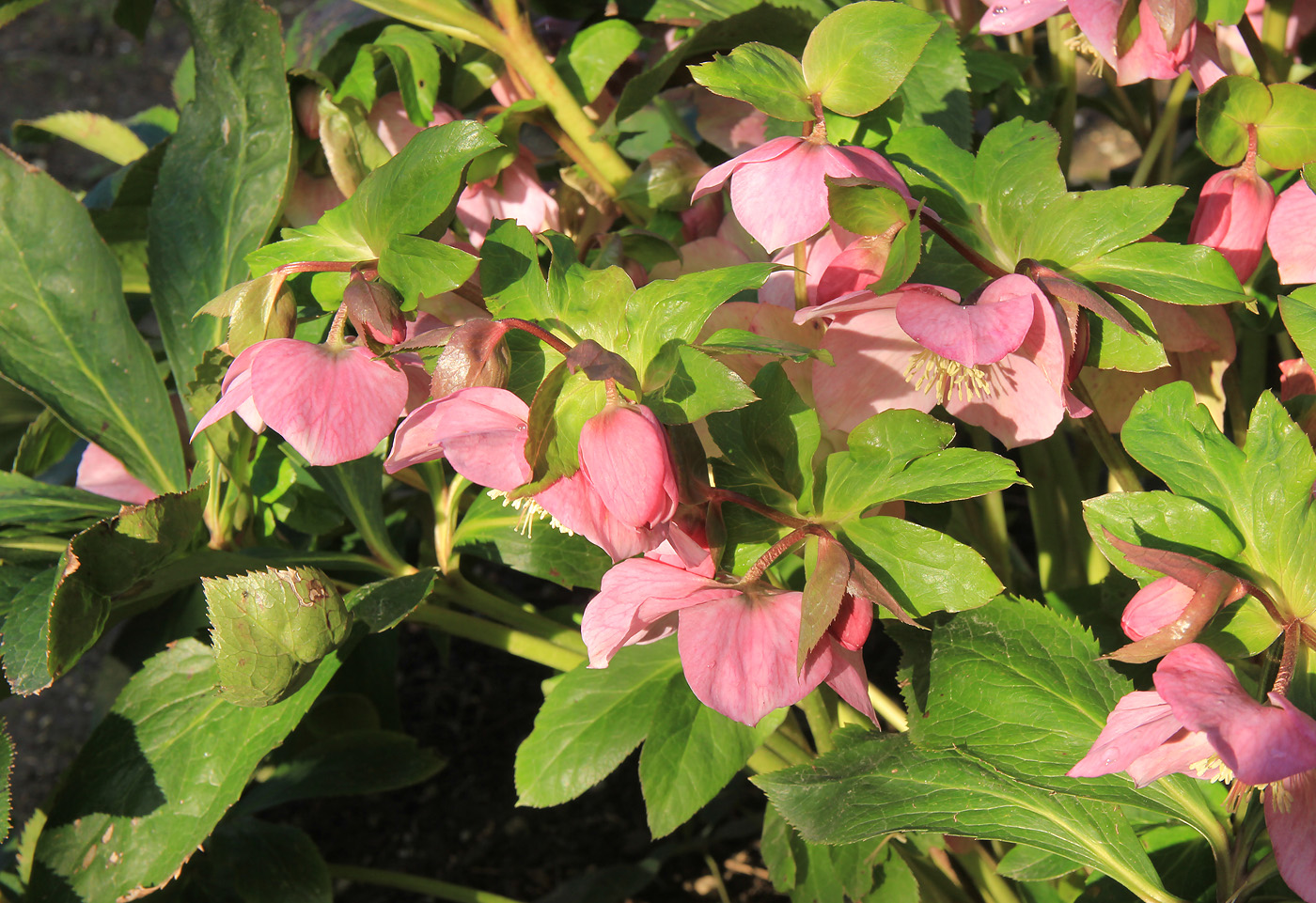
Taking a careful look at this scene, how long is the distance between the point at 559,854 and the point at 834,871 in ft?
1.95

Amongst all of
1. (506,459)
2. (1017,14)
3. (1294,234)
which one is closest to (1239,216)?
(1294,234)

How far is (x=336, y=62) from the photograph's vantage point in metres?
0.68

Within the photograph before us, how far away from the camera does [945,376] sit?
470mm

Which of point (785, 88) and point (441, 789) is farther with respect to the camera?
point (441, 789)

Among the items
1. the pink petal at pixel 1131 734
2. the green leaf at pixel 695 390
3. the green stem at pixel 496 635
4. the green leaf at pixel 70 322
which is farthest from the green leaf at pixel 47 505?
the pink petal at pixel 1131 734

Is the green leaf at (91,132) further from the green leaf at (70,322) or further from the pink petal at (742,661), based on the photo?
the pink petal at (742,661)

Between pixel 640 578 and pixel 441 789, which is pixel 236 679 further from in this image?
pixel 441 789

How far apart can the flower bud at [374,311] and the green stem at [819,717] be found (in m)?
0.32

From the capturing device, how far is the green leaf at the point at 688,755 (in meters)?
0.54

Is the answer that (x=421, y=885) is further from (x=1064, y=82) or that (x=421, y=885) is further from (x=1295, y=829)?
(x=1064, y=82)

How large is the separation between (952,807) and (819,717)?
145 mm

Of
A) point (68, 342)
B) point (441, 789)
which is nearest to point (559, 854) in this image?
point (441, 789)

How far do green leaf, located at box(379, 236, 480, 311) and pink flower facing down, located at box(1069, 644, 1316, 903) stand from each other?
0.30 m

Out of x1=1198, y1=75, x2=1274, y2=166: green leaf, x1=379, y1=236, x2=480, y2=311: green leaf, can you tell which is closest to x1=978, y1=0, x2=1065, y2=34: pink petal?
x1=1198, y1=75, x2=1274, y2=166: green leaf
